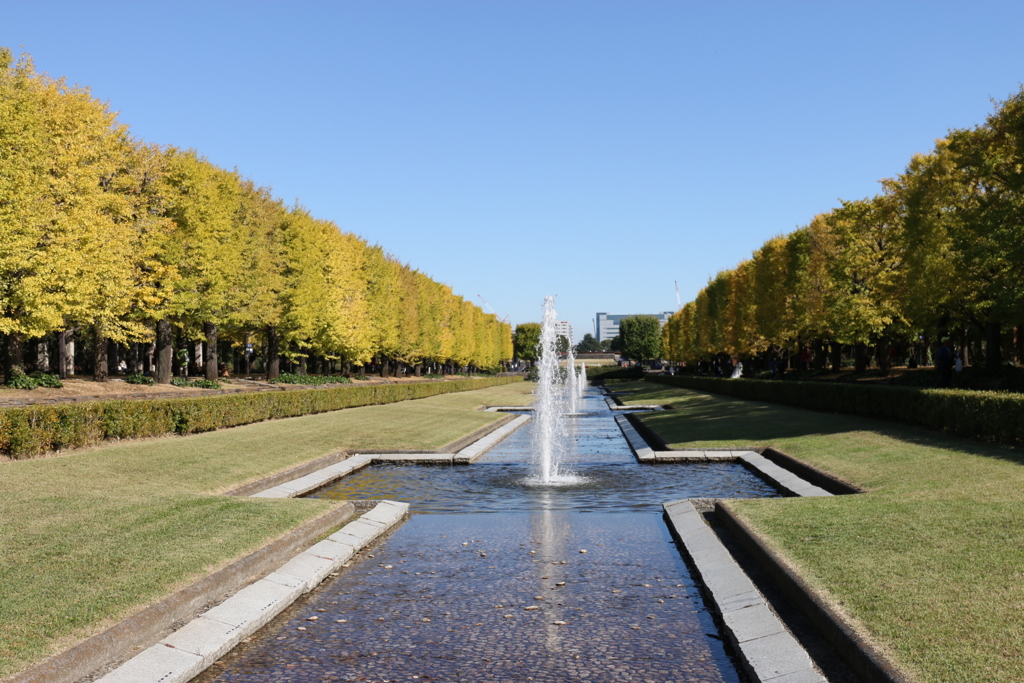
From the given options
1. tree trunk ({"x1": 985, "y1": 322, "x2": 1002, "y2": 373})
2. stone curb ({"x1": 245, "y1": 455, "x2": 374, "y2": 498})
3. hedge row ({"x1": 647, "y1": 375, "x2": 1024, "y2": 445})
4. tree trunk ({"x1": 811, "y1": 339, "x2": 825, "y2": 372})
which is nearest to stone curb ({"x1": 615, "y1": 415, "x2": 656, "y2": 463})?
stone curb ({"x1": 245, "y1": 455, "x2": 374, "y2": 498})

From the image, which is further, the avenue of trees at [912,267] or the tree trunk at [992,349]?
the tree trunk at [992,349]

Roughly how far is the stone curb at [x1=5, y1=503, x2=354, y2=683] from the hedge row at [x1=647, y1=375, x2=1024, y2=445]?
13.6m

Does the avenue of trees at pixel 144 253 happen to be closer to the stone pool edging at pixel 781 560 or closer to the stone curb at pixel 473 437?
the stone curb at pixel 473 437

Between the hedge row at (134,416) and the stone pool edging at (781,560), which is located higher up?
the hedge row at (134,416)

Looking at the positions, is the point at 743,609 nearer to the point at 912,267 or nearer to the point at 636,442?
the point at 636,442

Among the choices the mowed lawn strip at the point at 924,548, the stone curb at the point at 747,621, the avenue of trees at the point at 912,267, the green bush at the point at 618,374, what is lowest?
the stone curb at the point at 747,621

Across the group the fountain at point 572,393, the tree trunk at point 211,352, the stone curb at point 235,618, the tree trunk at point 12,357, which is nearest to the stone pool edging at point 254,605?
the stone curb at point 235,618

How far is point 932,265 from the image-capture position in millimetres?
32406

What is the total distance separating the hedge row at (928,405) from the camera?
54.3 feet

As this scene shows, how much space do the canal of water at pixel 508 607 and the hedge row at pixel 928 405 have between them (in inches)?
239

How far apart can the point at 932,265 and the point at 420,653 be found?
1227 inches

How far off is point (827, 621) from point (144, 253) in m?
34.1

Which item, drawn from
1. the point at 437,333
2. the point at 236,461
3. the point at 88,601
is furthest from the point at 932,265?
the point at 437,333

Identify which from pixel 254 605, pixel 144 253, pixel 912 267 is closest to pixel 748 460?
pixel 254 605
